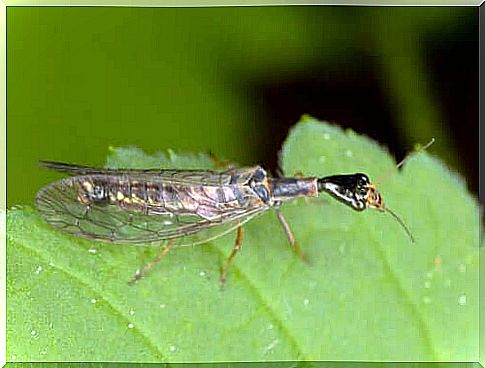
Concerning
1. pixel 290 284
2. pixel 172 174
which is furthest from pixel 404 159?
pixel 172 174

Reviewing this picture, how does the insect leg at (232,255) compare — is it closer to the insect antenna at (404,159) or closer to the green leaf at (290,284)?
the green leaf at (290,284)

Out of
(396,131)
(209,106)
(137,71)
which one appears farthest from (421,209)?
(137,71)

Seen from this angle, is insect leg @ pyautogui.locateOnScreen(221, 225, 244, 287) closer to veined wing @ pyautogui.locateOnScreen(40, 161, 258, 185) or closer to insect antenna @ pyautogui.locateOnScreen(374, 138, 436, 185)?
veined wing @ pyautogui.locateOnScreen(40, 161, 258, 185)

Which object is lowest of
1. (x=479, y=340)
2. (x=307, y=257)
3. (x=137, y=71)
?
(x=479, y=340)

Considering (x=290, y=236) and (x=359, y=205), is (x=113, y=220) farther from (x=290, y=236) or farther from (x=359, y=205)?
(x=359, y=205)

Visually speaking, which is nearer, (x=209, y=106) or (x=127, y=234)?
(x=127, y=234)

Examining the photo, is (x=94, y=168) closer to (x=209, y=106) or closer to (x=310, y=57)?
(x=209, y=106)

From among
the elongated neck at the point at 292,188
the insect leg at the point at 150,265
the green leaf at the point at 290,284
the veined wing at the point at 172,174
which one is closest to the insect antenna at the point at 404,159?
the green leaf at the point at 290,284

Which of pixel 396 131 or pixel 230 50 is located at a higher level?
pixel 230 50
